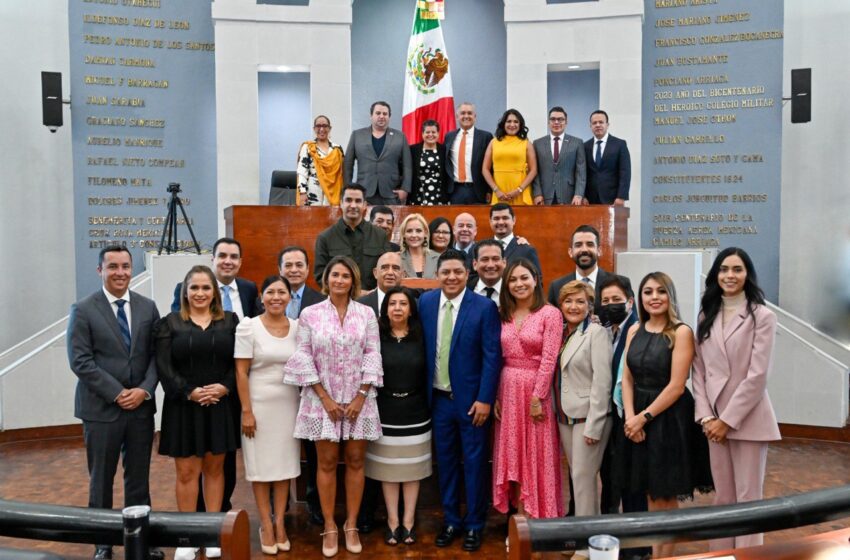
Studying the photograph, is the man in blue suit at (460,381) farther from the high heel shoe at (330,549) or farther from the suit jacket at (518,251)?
the suit jacket at (518,251)

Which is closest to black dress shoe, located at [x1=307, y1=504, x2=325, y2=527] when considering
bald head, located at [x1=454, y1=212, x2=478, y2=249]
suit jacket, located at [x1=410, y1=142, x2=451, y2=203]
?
bald head, located at [x1=454, y1=212, x2=478, y2=249]

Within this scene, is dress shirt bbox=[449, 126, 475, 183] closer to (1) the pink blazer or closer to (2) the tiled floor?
(2) the tiled floor

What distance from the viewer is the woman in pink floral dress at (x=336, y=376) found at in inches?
144

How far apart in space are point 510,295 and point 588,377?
0.56 meters

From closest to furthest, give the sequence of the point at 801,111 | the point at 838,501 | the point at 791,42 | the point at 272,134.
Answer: the point at 838,501 → the point at 801,111 → the point at 791,42 → the point at 272,134

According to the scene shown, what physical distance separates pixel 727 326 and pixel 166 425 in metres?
2.70

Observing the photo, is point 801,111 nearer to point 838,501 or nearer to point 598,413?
point 598,413

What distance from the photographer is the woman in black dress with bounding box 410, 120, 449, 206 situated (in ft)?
20.4

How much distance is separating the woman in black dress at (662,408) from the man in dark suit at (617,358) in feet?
0.35

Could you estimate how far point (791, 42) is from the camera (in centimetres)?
877

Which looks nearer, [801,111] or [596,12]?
[801,111]

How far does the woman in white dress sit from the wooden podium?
225cm

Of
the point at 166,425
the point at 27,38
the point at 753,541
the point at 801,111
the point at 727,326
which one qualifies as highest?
the point at 27,38

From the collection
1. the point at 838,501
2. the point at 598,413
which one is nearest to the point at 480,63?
the point at 598,413
